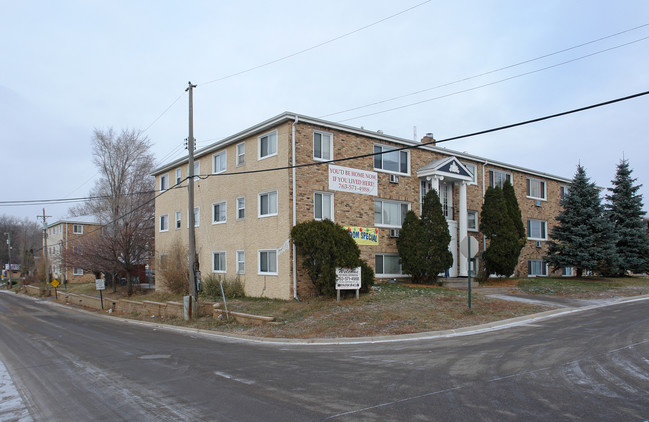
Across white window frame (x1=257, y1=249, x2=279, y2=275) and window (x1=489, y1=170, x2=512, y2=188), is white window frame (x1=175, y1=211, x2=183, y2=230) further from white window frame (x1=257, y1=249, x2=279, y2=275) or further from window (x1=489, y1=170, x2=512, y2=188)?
window (x1=489, y1=170, x2=512, y2=188)

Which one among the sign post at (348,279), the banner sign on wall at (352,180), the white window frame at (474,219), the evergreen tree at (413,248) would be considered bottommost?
the sign post at (348,279)

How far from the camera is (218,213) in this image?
25.9 metres

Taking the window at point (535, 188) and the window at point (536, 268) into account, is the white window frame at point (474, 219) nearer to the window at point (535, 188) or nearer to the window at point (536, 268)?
the window at point (536, 268)

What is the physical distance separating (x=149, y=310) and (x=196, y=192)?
299 inches

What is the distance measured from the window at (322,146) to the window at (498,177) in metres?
12.3

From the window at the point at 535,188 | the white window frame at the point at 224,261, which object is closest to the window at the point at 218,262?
the white window frame at the point at 224,261

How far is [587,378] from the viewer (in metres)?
7.54

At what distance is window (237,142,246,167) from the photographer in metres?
23.5

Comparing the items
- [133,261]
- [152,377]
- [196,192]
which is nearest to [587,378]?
[152,377]

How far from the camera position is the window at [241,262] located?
76.0 feet

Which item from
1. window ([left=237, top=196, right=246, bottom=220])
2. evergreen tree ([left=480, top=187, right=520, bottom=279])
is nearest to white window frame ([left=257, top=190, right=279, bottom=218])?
window ([left=237, top=196, right=246, bottom=220])

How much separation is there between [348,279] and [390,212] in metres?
6.21

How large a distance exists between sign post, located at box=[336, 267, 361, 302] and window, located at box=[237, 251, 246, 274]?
21.5 feet

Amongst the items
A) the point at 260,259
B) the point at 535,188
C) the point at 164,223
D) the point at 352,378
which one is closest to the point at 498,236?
the point at 535,188
